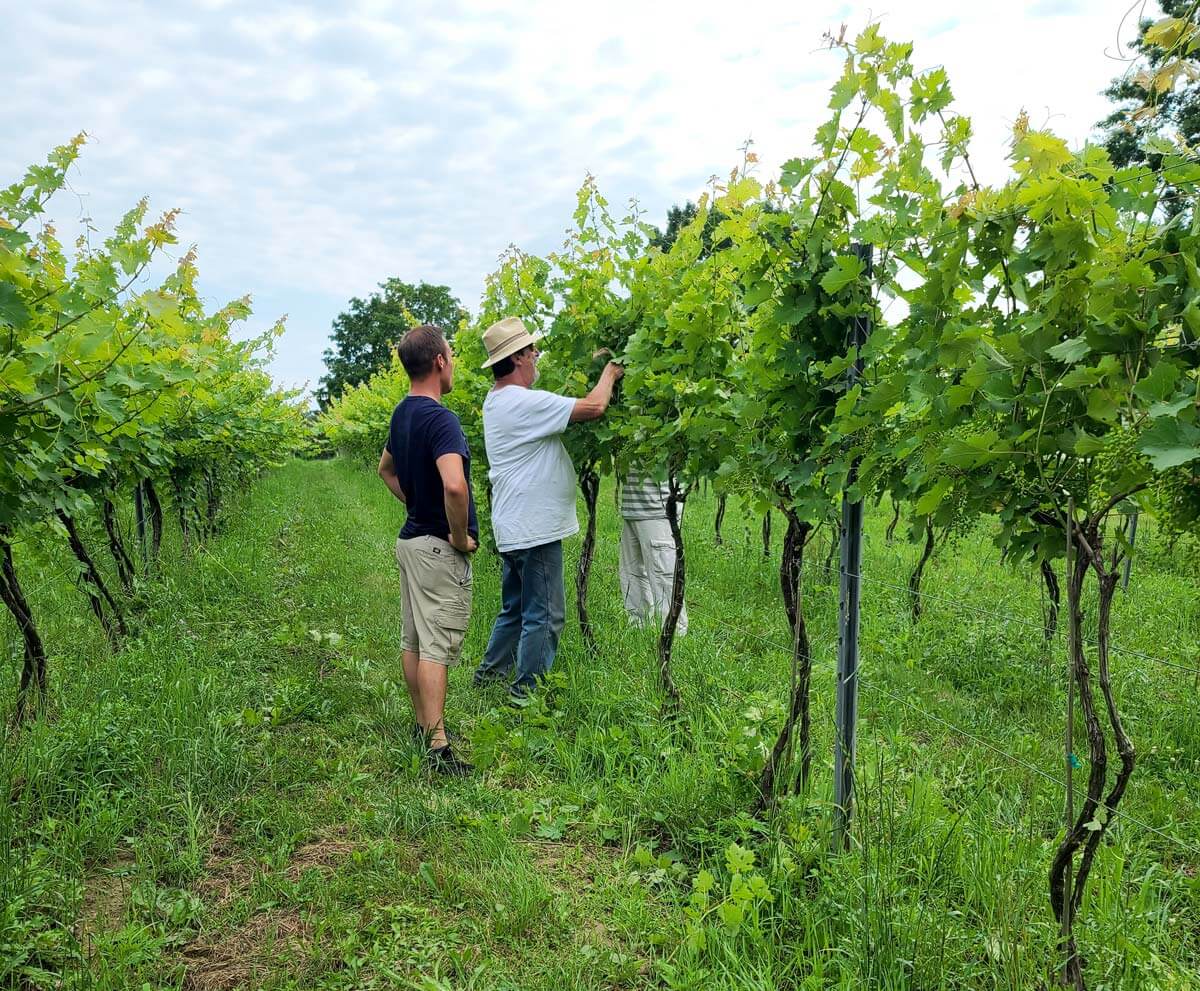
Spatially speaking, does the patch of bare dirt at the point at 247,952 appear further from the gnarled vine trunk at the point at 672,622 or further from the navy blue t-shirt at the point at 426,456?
the gnarled vine trunk at the point at 672,622

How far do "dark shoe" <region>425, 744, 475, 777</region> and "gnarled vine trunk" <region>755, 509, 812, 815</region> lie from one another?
1.31 m

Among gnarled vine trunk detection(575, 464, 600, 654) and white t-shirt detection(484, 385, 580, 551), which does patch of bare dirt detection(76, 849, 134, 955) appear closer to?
white t-shirt detection(484, 385, 580, 551)

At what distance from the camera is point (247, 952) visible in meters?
2.56

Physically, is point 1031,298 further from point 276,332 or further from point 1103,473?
point 276,332

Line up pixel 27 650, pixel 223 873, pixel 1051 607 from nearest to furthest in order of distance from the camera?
pixel 223 873 → pixel 27 650 → pixel 1051 607

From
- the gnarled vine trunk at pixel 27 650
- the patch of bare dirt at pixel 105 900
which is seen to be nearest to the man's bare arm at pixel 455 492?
the patch of bare dirt at pixel 105 900

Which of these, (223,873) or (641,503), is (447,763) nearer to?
(223,873)

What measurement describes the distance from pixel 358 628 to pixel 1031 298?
5.14 meters

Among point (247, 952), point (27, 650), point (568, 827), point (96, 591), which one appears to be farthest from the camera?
point (96, 591)

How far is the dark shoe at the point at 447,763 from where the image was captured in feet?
11.9

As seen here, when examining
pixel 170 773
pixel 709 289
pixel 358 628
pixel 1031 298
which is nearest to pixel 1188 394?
pixel 1031 298

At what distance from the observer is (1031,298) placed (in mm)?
1798

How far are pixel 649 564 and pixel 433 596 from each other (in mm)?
2253

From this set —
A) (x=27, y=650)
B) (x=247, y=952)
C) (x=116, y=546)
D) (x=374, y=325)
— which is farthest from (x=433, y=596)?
(x=374, y=325)
